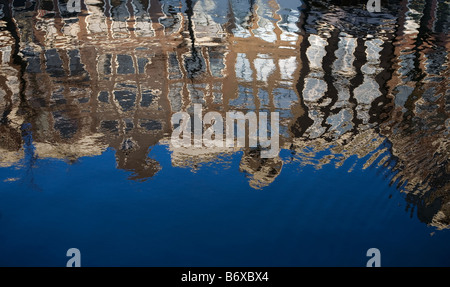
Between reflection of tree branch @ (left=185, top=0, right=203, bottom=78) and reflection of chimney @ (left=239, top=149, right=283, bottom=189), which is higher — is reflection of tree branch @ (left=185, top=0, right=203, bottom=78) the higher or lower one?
the higher one

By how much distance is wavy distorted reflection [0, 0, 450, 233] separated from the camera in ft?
15.2

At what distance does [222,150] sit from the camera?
4.72 meters

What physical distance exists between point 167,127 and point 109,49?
8.43ft

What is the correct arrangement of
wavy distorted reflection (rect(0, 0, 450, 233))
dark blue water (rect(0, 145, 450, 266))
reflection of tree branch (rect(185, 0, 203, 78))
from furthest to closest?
reflection of tree branch (rect(185, 0, 203, 78)) < wavy distorted reflection (rect(0, 0, 450, 233)) < dark blue water (rect(0, 145, 450, 266))

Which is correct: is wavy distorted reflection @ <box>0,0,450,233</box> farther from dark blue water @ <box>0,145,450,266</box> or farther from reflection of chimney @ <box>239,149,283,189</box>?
dark blue water @ <box>0,145,450,266</box>

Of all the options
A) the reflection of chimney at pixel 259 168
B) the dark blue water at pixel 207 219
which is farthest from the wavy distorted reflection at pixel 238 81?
the dark blue water at pixel 207 219

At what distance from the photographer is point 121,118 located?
5.27 m

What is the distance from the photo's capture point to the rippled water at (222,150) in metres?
3.67

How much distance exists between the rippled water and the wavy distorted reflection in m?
0.03

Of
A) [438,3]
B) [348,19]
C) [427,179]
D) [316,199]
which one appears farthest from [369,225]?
[438,3]

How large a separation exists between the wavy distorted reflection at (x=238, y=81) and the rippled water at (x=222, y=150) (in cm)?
3

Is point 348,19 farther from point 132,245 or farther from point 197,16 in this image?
point 132,245

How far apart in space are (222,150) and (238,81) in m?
1.67

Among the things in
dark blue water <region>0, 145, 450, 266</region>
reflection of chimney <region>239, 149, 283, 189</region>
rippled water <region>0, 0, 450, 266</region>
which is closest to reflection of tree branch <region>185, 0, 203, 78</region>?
rippled water <region>0, 0, 450, 266</region>
